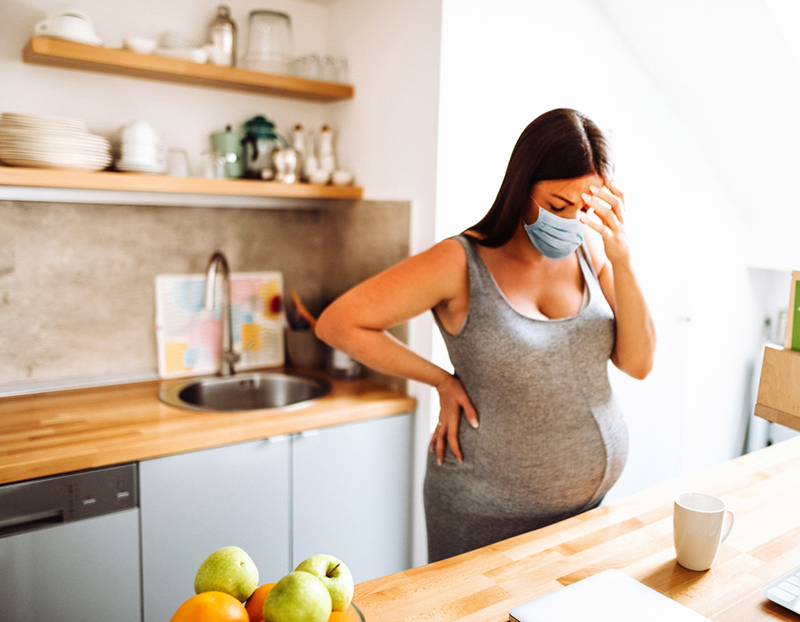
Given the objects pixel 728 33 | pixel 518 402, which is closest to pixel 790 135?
pixel 728 33

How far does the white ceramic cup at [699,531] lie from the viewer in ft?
3.23

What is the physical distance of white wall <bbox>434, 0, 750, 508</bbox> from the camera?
2023 millimetres

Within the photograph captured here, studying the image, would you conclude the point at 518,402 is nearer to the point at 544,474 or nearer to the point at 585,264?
the point at 544,474

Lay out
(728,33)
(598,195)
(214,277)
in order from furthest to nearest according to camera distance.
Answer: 1. (214,277)
2. (728,33)
3. (598,195)

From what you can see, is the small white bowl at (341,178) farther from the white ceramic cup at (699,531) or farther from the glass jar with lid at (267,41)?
the white ceramic cup at (699,531)

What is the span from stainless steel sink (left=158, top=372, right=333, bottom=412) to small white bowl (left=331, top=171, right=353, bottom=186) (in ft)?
2.29

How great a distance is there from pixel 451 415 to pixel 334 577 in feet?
2.35

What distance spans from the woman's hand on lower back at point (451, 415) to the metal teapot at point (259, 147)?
1.15 m

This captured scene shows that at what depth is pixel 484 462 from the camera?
4.56 feet

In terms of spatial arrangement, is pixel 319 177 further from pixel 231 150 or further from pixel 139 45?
pixel 139 45

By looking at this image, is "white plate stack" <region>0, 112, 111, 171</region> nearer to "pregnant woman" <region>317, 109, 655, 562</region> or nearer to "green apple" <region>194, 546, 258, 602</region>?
"pregnant woman" <region>317, 109, 655, 562</region>

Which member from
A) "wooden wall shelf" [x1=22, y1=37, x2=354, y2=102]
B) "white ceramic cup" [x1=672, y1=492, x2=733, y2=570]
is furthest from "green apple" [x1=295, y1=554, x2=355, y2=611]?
"wooden wall shelf" [x1=22, y1=37, x2=354, y2=102]

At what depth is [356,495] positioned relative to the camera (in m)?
2.05

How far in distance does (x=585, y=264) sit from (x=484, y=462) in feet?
1.63
